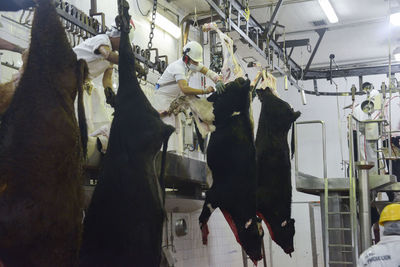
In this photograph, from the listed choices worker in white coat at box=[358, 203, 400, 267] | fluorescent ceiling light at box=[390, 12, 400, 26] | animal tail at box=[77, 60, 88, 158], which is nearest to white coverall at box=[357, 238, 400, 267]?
worker in white coat at box=[358, 203, 400, 267]

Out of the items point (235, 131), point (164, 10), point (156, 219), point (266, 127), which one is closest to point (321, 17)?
point (164, 10)

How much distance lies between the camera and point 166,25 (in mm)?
8766

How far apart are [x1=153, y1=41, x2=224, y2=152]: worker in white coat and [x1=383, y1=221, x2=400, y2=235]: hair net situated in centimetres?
203

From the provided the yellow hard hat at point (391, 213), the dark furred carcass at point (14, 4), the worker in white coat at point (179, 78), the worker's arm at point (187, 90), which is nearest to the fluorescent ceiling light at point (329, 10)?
the worker in white coat at point (179, 78)

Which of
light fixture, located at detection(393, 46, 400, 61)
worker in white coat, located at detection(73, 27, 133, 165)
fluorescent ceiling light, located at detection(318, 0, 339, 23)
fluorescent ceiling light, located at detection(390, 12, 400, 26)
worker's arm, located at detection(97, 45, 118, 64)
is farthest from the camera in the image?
light fixture, located at detection(393, 46, 400, 61)

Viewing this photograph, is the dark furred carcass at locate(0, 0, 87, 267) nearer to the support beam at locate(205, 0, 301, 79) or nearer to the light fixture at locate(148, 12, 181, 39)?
the support beam at locate(205, 0, 301, 79)

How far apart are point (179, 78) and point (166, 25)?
143 inches

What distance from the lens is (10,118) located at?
73.3 inches

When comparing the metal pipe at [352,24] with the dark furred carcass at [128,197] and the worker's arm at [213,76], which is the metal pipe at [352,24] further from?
the dark furred carcass at [128,197]

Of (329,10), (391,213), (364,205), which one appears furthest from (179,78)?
(329,10)

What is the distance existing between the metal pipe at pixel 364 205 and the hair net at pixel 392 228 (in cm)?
154

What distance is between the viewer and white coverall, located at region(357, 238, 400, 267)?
432 cm

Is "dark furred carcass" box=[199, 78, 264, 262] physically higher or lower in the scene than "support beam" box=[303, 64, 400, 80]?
lower

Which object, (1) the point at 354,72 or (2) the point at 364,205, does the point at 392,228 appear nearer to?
(2) the point at 364,205
